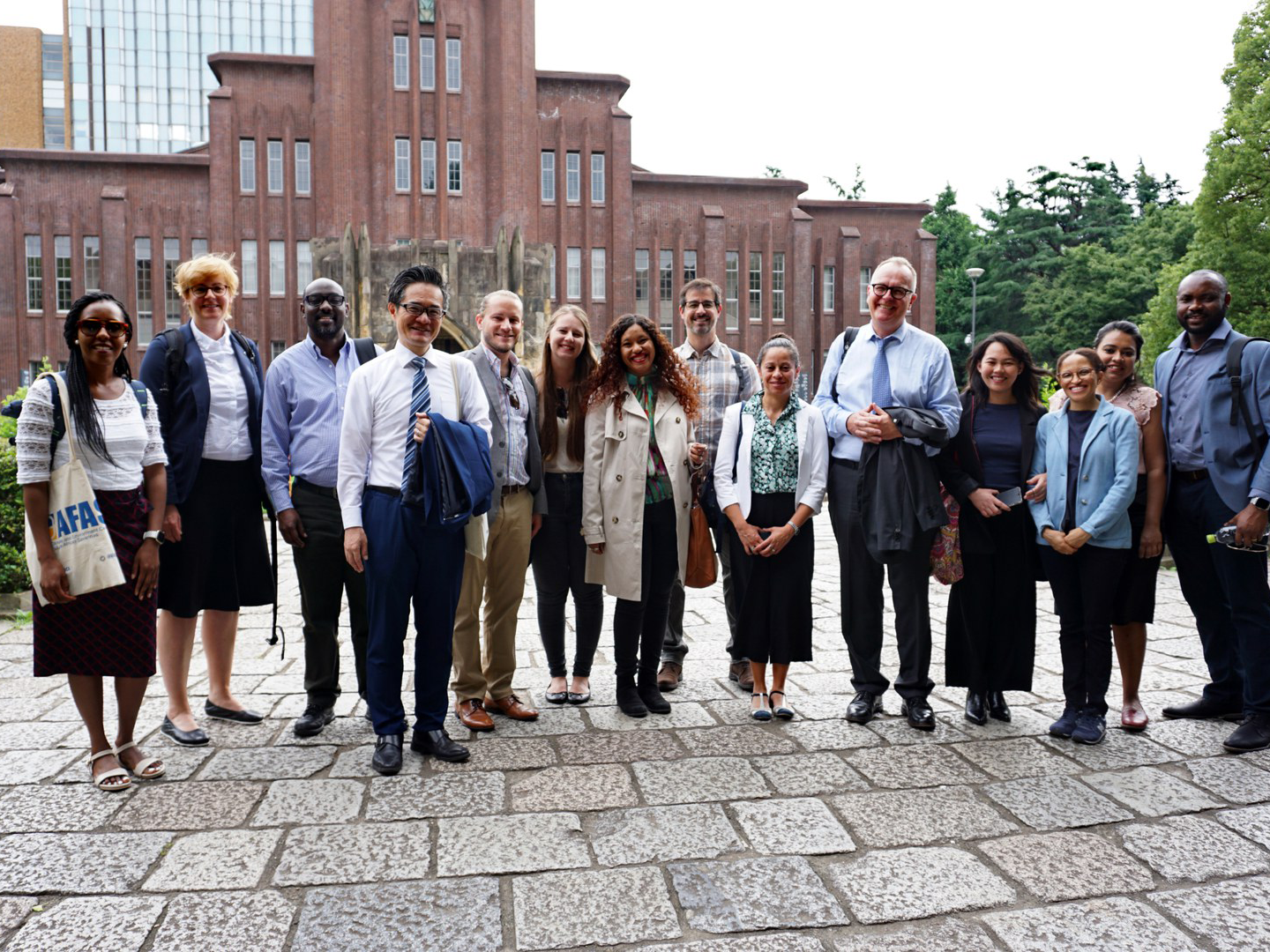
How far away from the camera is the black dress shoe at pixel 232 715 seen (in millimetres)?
4852

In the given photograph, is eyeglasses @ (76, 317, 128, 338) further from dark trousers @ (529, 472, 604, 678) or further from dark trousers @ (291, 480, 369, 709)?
dark trousers @ (529, 472, 604, 678)

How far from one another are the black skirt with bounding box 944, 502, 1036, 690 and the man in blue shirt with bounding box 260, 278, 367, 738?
321 cm

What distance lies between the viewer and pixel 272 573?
495 centimetres

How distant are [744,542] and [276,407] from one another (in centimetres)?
249

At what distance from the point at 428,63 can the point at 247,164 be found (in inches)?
301

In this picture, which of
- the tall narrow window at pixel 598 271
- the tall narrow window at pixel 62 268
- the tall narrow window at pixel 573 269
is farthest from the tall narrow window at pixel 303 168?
the tall narrow window at pixel 598 271

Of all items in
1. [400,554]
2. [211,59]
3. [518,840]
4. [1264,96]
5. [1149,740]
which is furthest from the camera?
[211,59]

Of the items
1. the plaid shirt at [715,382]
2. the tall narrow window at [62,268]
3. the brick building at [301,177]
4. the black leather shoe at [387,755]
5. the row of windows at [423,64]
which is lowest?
the black leather shoe at [387,755]

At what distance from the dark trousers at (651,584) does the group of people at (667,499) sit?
0.05 ft

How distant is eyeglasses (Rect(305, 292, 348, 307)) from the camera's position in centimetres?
474

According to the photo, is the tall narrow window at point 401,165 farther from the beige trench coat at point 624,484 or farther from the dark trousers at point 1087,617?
the dark trousers at point 1087,617

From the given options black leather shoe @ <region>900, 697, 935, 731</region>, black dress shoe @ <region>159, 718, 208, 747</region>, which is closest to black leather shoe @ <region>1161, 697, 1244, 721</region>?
black leather shoe @ <region>900, 697, 935, 731</region>

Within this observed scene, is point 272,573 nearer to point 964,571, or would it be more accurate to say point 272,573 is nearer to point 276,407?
point 276,407

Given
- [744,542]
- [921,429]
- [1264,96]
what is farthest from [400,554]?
[1264,96]
